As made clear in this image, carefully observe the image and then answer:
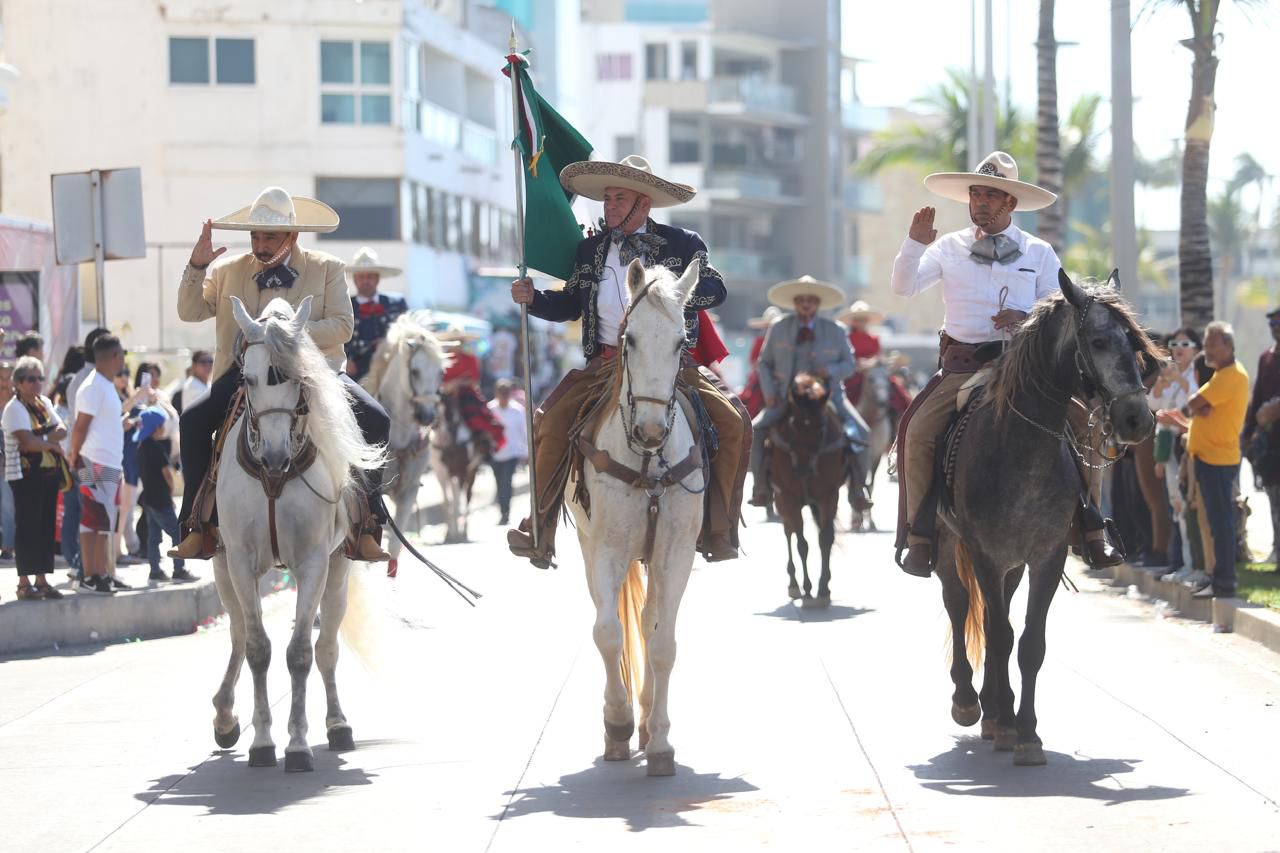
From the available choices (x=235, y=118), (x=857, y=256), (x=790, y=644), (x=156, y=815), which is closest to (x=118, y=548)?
(x=790, y=644)

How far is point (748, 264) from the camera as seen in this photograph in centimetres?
8938

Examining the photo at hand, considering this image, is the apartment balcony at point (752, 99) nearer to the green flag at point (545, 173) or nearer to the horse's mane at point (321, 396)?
the green flag at point (545, 173)

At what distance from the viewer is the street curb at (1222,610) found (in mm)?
13266

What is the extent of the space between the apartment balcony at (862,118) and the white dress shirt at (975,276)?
284 feet

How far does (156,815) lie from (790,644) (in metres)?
6.15

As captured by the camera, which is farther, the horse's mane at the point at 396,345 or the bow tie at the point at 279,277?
the horse's mane at the point at 396,345

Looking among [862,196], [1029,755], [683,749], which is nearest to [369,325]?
[683,749]

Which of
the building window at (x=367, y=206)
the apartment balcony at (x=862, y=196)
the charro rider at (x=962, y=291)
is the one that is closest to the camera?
the charro rider at (x=962, y=291)

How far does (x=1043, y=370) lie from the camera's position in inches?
374

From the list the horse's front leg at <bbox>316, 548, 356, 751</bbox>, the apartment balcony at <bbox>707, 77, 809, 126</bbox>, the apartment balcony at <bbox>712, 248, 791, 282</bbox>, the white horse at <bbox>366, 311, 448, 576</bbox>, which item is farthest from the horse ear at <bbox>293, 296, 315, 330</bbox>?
the apartment balcony at <bbox>707, 77, 809, 126</bbox>

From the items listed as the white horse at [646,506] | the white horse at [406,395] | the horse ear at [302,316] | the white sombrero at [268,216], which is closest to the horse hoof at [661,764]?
the white horse at [646,506]

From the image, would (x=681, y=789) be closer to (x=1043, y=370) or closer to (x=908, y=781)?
(x=908, y=781)

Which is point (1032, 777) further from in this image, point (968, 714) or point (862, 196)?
point (862, 196)

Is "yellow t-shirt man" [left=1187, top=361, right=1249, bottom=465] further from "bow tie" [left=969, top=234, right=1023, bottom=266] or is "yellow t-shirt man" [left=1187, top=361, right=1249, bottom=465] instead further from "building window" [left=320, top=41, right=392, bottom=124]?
"building window" [left=320, top=41, right=392, bottom=124]
